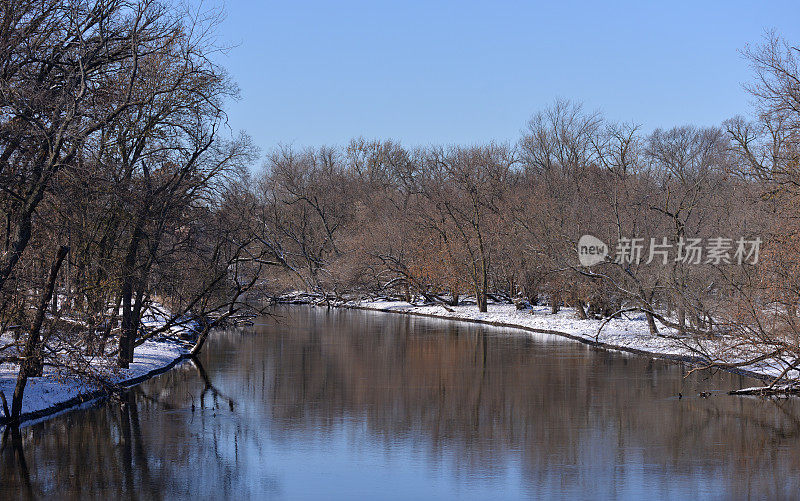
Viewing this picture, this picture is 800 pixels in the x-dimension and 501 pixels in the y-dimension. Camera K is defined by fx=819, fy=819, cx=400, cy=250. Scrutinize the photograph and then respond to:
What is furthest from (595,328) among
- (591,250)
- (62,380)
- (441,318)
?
(62,380)

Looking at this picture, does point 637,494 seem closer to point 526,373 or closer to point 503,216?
point 526,373

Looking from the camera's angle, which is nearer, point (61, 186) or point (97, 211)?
point (61, 186)

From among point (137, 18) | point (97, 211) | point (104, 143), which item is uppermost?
point (137, 18)

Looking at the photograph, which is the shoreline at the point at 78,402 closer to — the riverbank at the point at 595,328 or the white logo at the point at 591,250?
the riverbank at the point at 595,328

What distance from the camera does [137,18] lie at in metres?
16.8

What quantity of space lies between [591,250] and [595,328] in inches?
128

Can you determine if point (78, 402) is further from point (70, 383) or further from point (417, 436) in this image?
point (417, 436)

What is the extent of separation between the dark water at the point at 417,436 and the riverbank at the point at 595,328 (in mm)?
910

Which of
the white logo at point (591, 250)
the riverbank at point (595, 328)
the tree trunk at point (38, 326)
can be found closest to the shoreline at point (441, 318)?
the riverbank at point (595, 328)

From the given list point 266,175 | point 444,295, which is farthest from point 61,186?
point 266,175

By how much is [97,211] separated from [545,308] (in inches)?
1182

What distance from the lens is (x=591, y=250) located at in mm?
34125

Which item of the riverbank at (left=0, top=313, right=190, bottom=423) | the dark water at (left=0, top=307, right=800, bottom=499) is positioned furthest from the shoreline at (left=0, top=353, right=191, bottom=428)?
the dark water at (left=0, top=307, right=800, bottom=499)

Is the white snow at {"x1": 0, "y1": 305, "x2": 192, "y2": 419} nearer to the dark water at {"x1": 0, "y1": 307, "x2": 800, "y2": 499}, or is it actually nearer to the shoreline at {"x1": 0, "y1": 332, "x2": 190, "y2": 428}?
the shoreline at {"x1": 0, "y1": 332, "x2": 190, "y2": 428}
